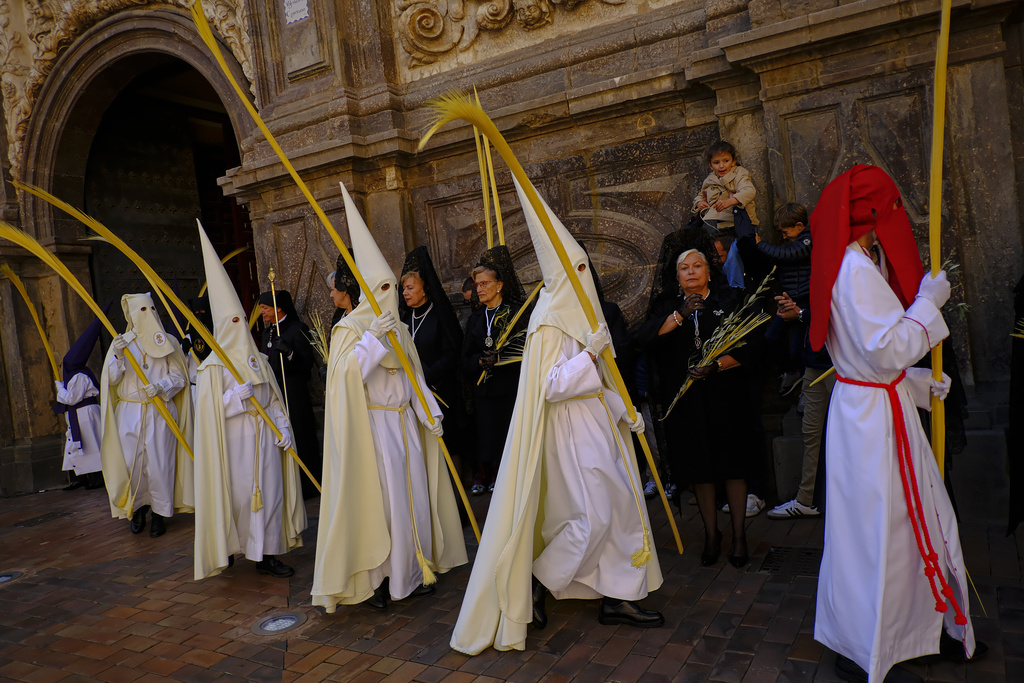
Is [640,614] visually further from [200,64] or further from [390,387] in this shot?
[200,64]

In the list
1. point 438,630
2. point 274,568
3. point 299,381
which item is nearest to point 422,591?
point 438,630

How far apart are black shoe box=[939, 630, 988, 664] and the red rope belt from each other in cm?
22

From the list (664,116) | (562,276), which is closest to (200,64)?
(664,116)

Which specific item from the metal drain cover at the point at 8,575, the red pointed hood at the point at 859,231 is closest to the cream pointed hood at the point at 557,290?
the red pointed hood at the point at 859,231

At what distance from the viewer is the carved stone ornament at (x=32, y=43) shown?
898cm

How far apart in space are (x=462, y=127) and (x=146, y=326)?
3360 millimetres

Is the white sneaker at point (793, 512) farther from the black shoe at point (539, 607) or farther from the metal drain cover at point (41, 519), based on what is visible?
the metal drain cover at point (41, 519)

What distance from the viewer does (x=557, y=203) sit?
6.51 m

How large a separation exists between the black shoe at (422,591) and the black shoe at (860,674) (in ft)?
7.34

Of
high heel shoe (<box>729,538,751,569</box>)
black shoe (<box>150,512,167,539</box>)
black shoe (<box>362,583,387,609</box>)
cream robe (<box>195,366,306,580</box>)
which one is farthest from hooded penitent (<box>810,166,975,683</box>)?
black shoe (<box>150,512,167,539</box>)

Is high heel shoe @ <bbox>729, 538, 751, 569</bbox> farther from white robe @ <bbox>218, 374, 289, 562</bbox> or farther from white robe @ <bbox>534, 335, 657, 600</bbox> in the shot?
white robe @ <bbox>218, 374, 289, 562</bbox>

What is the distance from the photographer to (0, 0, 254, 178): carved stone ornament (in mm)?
8984

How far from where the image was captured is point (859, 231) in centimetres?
293

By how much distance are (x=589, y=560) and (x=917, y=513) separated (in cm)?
144
